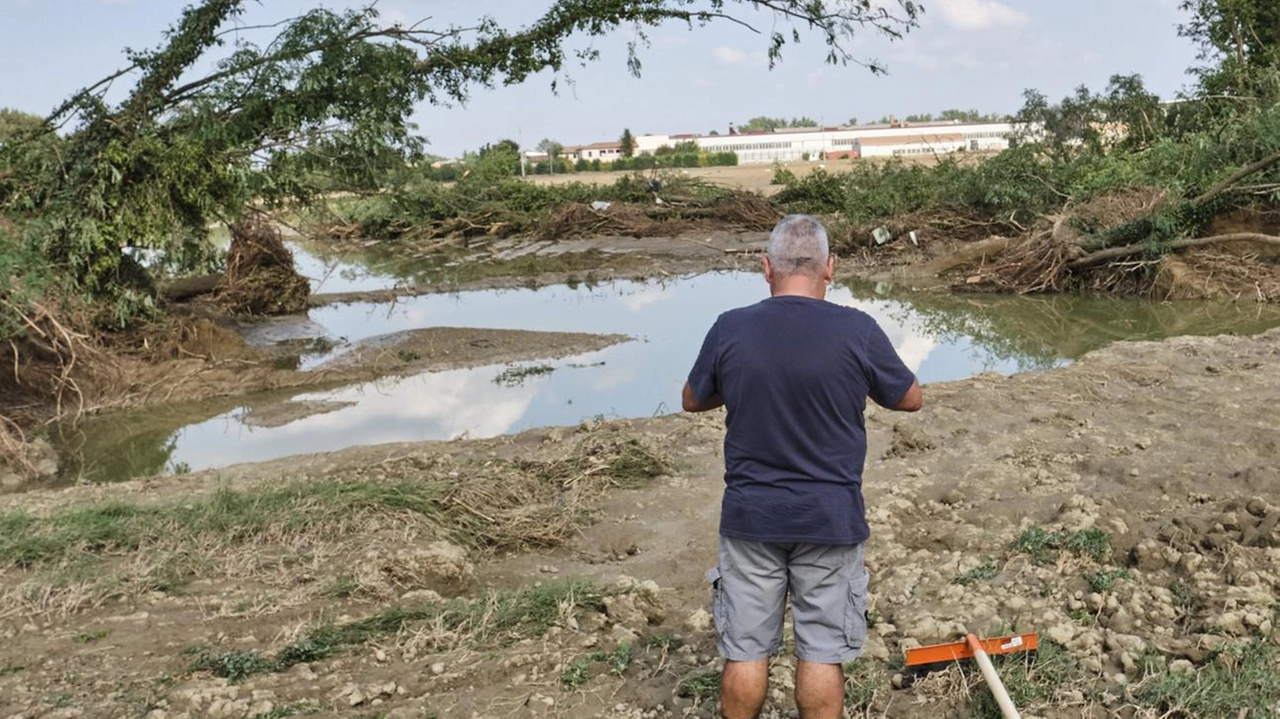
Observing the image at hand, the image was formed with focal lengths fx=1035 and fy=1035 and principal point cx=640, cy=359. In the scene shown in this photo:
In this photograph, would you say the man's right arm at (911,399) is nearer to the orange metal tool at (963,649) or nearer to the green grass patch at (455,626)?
the orange metal tool at (963,649)

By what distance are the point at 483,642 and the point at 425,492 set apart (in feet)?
6.08

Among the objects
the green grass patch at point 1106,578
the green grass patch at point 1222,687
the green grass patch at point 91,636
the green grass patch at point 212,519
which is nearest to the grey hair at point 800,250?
the green grass patch at point 1222,687

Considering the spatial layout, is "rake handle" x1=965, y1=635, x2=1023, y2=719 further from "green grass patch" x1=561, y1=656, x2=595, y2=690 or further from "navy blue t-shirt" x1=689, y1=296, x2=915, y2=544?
"green grass patch" x1=561, y1=656, x2=595, y2=690

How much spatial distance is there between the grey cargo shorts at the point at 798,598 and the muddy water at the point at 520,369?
599cm

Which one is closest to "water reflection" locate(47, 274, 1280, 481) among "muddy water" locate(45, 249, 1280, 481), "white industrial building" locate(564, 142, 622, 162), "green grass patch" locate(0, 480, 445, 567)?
"muddy water" locate(45, 249, 1280, 481)

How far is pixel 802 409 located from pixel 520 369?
9029 mm

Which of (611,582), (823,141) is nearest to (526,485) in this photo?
(611,582)

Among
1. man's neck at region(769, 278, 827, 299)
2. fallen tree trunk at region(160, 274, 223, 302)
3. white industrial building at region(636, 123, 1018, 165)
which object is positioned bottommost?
fallen tree trunk at region(160, 274, 223, 302)

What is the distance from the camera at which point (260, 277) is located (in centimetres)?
1534

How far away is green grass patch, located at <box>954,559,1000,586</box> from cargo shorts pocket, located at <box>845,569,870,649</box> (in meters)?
1.52

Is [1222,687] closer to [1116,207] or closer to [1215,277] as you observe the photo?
[1215,277]

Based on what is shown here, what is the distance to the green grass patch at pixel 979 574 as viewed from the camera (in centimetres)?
461

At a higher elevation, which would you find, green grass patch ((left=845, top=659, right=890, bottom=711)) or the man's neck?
the man's neck

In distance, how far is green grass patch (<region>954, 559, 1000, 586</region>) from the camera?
4613 millimetres
